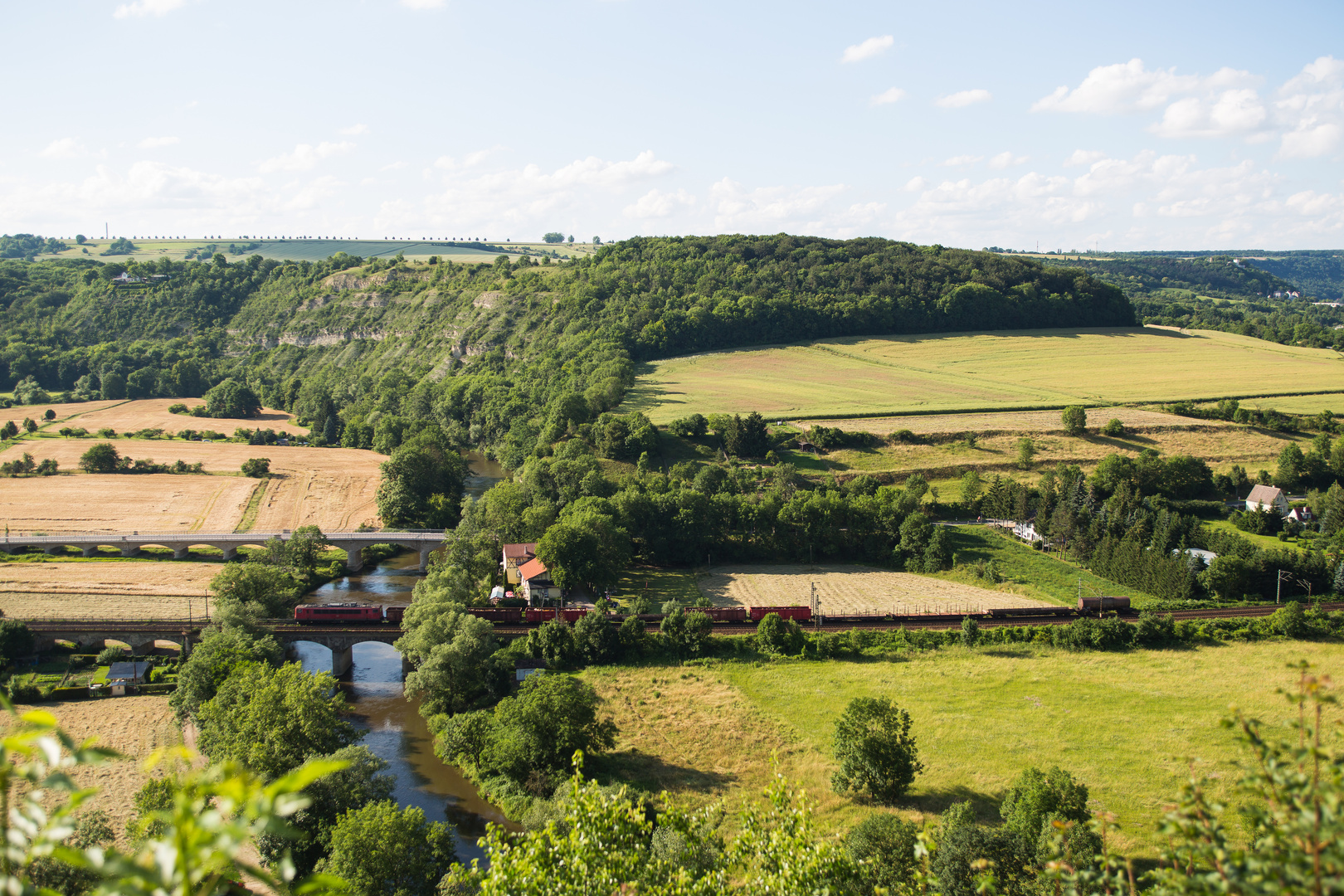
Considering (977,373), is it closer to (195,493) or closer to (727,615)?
(727,615)

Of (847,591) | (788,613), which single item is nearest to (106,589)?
(788,613)

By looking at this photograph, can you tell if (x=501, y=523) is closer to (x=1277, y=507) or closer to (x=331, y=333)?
(x=1277, y=507)

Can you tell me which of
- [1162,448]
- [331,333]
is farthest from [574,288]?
[1162,448]

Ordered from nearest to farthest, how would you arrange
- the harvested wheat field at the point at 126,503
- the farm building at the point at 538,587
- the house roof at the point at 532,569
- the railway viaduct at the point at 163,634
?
the railway viaduct at the point at 163,634, the farm building at the point at 538,587, the house roof at the point at 532,569, the harvested wheat field at the point at 126,503

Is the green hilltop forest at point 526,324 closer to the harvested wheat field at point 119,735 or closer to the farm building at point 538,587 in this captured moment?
the farm building at point 538,587

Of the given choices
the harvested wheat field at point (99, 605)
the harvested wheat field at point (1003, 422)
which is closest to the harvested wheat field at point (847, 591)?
the harvested wheat field at point (1003, 422)

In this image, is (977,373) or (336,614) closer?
(336,614)

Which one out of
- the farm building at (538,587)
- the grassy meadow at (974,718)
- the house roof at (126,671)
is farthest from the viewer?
the farm building at (538,587)
